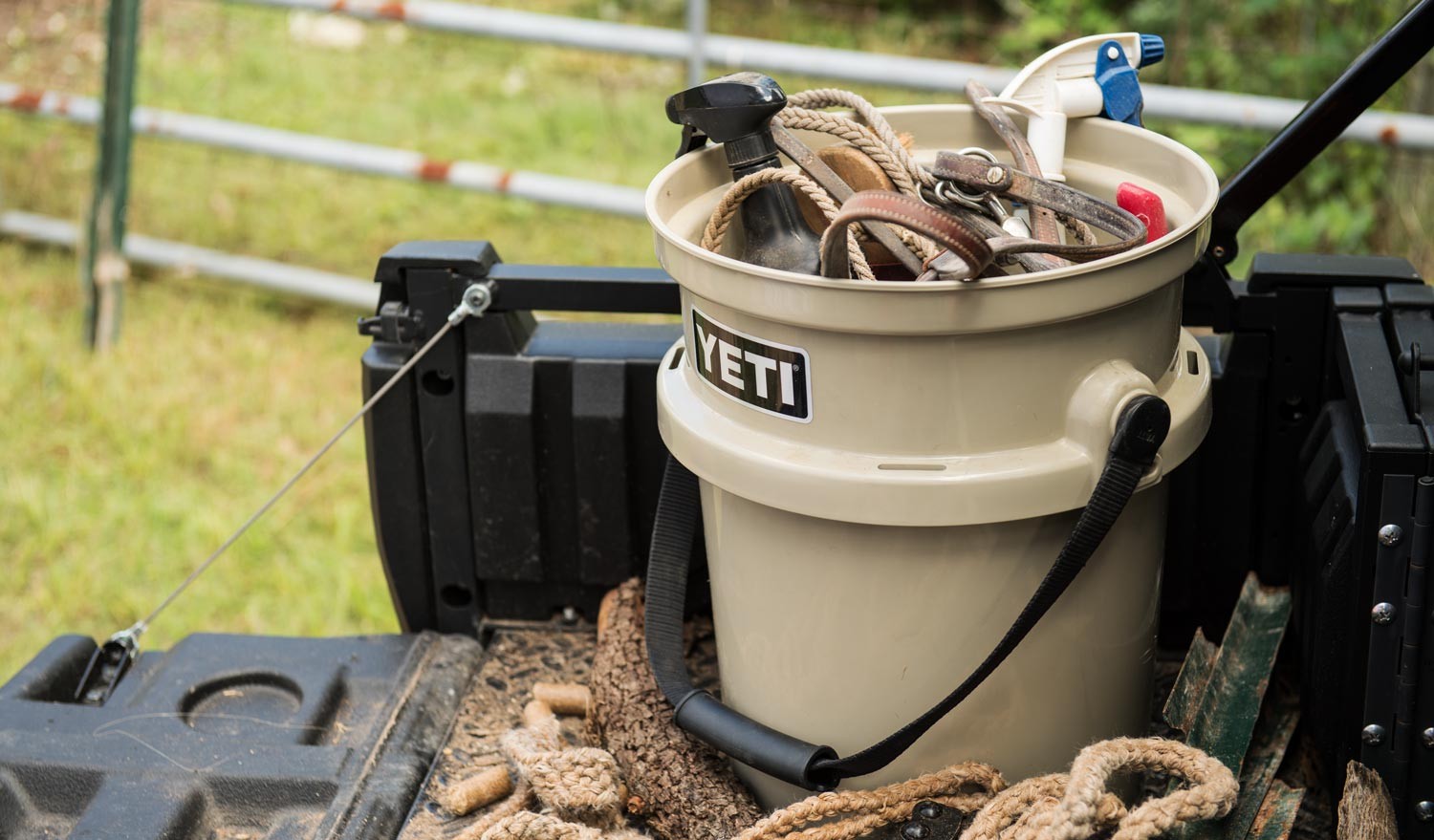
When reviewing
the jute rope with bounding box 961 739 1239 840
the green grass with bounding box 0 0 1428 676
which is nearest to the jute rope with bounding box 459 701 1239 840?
the jute rope with bounding box 961 739 1239 840

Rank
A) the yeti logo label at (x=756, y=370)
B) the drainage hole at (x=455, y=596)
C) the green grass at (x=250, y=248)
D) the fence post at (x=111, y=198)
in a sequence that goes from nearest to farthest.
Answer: the yeti logo label at (x=756, y=370) → the drainage hole at (x=455, y=596) → the green grass at (x=250, y=248) → the fence post at (x=111, y=198)

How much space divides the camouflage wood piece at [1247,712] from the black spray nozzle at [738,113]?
633 millimetres

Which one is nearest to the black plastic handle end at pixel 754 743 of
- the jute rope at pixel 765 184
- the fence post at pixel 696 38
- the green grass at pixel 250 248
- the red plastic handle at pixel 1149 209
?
the jute rope at pixel 765 184

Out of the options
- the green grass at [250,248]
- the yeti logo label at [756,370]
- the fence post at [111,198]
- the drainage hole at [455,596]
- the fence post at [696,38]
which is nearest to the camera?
the yeti logo label at [756,370]

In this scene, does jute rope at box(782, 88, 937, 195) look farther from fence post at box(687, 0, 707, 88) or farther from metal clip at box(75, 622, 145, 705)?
fence post at box(687, 0, 707, 88)

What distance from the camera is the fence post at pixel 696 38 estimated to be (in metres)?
2.98

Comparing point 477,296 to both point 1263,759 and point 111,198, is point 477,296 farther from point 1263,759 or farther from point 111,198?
point 111,198

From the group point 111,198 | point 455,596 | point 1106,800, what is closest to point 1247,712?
point 1106,800

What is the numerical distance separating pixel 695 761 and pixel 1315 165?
121 inches

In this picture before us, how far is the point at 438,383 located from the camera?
158 centimetres

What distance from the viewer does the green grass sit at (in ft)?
8.38

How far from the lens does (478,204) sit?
4.03m

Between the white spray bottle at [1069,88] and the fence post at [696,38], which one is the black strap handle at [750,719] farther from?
the fence post at [696,38]

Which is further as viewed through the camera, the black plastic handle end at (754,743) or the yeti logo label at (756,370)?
the black plastic handle end at (754,743)
